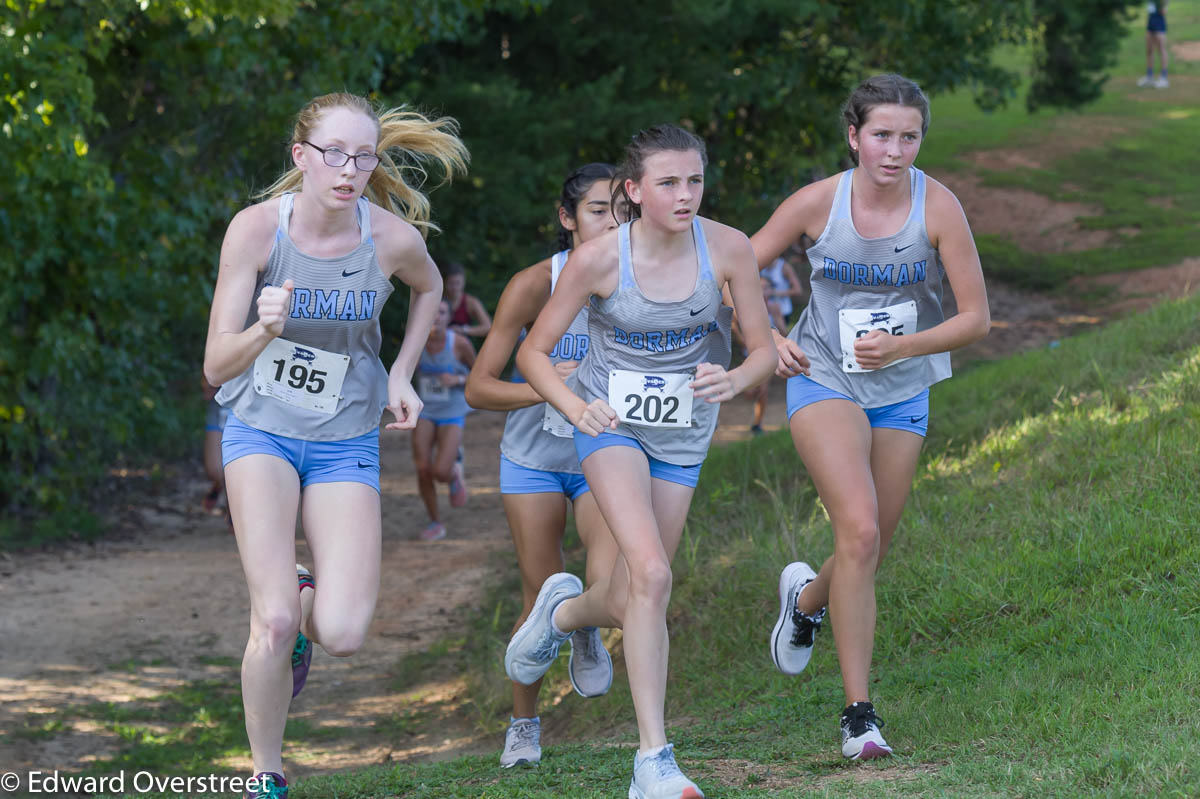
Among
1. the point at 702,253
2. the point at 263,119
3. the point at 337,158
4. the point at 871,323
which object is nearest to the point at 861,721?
the point at 871,323

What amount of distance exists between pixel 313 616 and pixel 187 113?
23.0ft

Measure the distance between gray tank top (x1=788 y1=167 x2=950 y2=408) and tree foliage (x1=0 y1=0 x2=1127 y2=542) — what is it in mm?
4089

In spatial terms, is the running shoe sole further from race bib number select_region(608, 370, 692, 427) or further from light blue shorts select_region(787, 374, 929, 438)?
race bib number select_region(608, 370, 692, 427)

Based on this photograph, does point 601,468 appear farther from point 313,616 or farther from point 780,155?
point 780,155

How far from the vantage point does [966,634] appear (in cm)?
561

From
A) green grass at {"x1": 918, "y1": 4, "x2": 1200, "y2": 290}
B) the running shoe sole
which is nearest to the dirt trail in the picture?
the running shoe sole

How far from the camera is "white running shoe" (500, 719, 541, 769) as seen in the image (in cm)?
489

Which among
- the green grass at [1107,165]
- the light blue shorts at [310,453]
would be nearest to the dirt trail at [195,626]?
the light blue shorts at [310,453]

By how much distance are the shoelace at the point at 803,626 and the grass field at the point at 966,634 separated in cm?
31

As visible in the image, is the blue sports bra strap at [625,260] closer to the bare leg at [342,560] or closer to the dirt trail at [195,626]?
the bare leg at [342,560]

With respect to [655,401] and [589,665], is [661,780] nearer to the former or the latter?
[655,401]

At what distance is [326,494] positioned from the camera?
4215 millimetres

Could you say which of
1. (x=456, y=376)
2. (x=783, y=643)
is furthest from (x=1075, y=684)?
(x=456, y=376)

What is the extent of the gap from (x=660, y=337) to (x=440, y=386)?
5693 millimetres
